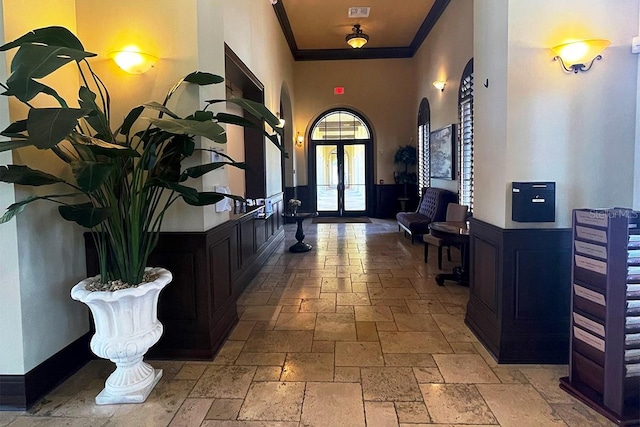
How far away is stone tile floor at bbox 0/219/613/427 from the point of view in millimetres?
2275

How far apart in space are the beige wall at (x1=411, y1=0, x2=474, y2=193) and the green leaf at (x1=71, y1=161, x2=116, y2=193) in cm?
550

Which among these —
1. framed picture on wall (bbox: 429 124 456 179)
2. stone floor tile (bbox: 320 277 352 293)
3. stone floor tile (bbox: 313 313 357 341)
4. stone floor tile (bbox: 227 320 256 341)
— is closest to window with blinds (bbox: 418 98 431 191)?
framed picture on wall (bbox: 429 124 456 179)

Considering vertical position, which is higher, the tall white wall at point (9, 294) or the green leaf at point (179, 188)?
the green leaf at point (179, 188)

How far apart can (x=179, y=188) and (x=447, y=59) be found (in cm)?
635

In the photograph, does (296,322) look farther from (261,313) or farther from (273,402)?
(273,402)

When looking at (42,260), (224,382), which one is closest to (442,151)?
(224,382)

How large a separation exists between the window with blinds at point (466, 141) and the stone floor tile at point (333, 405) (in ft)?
13.7

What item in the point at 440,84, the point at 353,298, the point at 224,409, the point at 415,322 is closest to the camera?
the point at 224,409

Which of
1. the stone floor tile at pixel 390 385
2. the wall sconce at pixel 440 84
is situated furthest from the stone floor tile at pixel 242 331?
the wall sconce at pixel 440 84

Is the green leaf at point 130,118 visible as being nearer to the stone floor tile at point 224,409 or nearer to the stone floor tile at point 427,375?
the stone floor tile at point 224,409

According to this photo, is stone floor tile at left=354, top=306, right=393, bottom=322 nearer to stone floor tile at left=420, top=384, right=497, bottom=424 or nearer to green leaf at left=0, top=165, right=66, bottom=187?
stone floor tile at left=420, top=384, right=497, bottom=424

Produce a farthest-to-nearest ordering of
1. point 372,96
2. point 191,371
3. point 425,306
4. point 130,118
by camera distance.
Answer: point 372,96, point 425,306, point 191,371, point 130,118

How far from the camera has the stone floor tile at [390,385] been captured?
2.47 meters

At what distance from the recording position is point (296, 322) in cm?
368
